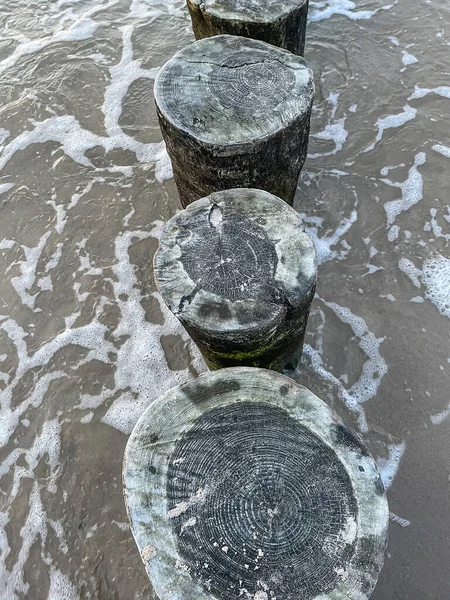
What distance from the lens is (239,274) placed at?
72.7 inches

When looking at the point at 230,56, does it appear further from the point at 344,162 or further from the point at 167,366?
the point at 167,366

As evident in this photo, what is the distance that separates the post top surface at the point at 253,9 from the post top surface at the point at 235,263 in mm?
1350

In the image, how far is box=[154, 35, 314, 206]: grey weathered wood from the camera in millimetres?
2145

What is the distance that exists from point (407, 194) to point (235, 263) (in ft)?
7.21

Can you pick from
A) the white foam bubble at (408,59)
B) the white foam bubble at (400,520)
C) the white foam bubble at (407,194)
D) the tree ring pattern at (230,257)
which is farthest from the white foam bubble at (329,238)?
the white foam bubble at (408,59)

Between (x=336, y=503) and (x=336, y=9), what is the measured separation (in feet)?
17.0

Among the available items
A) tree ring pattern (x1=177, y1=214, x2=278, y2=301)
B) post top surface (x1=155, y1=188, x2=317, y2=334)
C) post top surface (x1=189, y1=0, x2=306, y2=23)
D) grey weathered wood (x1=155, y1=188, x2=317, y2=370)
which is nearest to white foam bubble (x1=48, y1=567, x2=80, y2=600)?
grey weathered wood (x1=155, y1=188, x2=317, y2=370)

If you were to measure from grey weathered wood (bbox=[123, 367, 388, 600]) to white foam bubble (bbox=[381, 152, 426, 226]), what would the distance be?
2.23 meters

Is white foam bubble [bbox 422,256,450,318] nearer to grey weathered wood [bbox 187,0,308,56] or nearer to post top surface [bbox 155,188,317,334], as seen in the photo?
post top surface [bbox 155,188,317,334]

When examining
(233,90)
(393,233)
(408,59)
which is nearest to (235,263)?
(233,90)

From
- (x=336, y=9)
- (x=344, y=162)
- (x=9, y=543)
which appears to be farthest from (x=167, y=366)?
(x=336, y=9)

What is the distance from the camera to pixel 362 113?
396cm

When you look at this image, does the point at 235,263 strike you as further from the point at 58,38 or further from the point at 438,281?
the point at 58,38

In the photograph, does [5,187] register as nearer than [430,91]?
Yes
